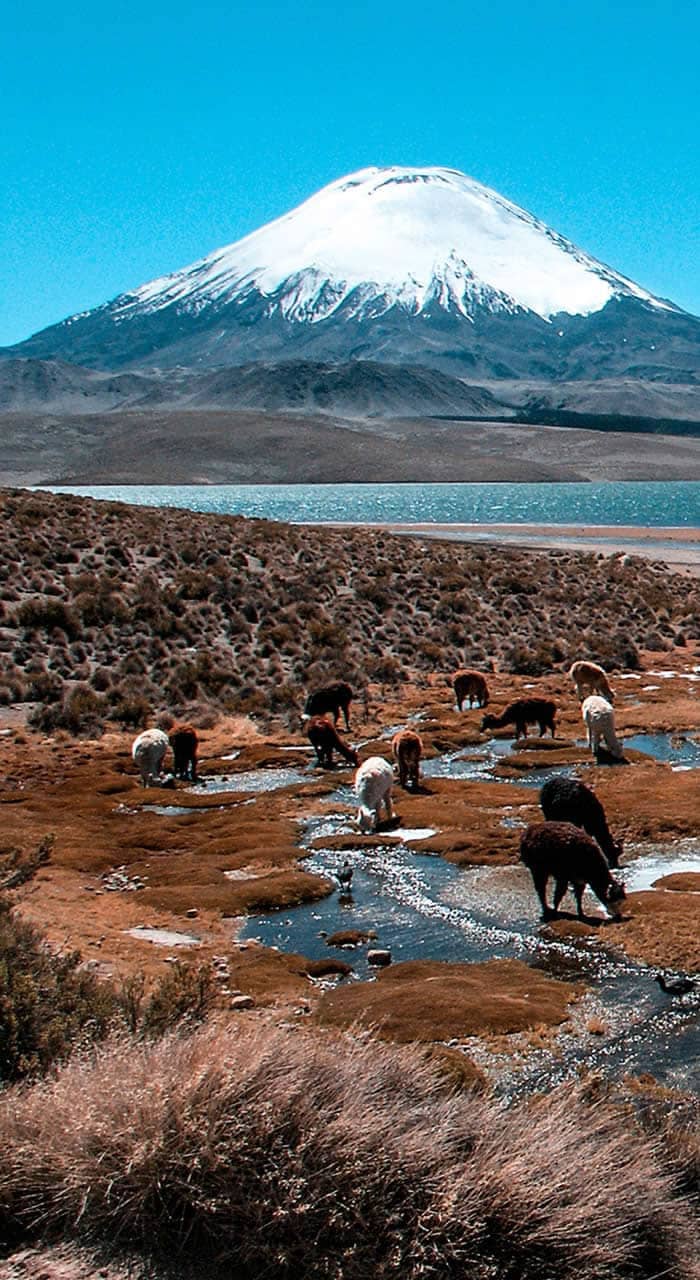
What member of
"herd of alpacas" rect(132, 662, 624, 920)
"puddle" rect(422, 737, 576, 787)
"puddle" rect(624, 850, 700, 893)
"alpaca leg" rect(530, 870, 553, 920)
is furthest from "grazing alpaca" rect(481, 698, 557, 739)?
"alpaca leg" rect(530, 870, 553, 920)

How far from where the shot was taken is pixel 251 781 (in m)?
19.8

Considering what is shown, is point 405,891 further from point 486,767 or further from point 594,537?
point 594,537

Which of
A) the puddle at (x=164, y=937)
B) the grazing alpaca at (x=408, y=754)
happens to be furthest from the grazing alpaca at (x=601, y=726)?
the puddle at (x=164, y=937)

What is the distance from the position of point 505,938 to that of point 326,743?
362 inches

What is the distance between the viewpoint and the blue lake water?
112863mm

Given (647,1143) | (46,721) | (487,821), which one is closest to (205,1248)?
(647,1143)

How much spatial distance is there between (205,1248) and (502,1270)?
1.27 metres

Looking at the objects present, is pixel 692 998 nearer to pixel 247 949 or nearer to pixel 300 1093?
pixel 247 949

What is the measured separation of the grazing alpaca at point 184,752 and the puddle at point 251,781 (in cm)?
38

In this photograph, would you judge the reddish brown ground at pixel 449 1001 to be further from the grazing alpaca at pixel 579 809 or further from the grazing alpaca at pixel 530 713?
the grazing alpaca at pixel 530 713

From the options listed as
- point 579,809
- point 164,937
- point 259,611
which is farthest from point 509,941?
point 259,611

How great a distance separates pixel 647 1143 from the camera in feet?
19.1

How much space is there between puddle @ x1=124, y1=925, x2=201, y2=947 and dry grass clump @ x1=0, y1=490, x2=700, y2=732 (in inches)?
510

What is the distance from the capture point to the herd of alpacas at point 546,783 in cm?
1176
